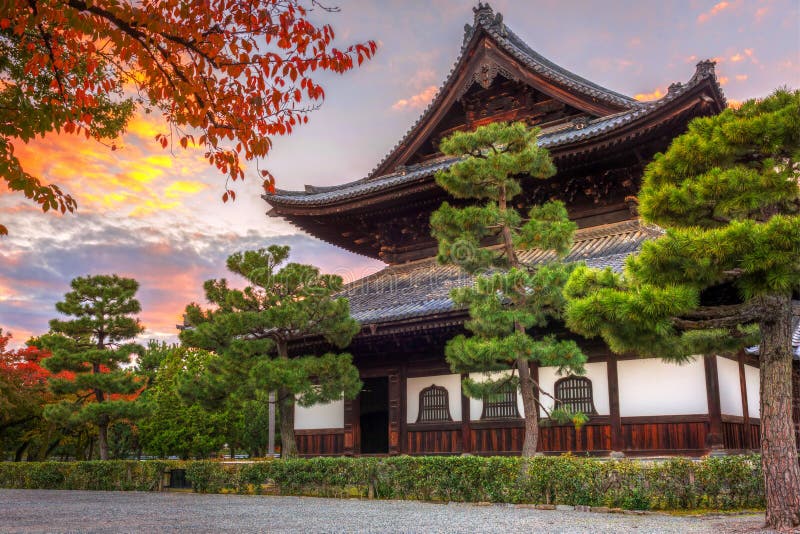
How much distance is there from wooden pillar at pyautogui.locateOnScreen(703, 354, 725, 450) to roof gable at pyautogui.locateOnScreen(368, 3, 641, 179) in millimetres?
6264

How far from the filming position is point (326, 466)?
12.8 metres

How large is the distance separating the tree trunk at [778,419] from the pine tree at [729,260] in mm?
11

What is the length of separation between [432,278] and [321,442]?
5008mm

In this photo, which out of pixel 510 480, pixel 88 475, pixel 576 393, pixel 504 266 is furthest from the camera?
pixel 88 475

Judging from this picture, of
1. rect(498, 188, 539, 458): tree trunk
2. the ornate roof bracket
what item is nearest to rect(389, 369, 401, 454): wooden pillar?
rect(498, 188, 539, 458): tree trunk

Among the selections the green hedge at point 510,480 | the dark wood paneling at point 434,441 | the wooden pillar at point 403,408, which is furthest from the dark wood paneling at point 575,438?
the wooden pillar at point 403,408

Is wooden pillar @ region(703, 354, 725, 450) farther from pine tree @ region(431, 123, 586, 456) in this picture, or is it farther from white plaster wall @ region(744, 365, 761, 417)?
pine tree @ region(431, 123, 586, 456)

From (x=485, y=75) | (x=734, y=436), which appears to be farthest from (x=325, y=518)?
(x=485, y=75)

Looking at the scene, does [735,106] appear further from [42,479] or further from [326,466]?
[42,479]

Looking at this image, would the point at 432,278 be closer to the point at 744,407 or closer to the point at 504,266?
the point at 504,266

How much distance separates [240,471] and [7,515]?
4490 mm

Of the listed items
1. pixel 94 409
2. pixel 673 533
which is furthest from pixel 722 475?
pixel 94 409

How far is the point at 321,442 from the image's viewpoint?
1705 cm

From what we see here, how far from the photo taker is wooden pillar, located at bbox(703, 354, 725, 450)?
11.9 m
